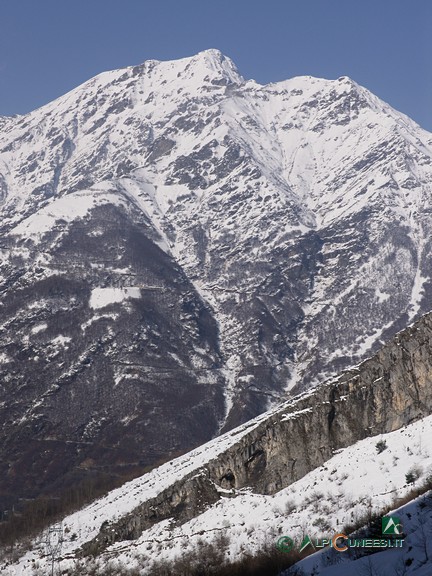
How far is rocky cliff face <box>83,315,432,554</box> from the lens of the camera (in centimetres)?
7662

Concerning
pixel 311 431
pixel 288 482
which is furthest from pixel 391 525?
pixel 311 431

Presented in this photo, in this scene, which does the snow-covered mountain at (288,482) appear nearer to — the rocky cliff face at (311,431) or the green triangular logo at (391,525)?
the rocky cliff face at (311,431)

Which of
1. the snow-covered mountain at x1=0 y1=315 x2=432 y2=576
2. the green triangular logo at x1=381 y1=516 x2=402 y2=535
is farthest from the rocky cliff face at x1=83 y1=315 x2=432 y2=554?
the green triangular logo at x1=381 y1=516 x2=402 y2=535

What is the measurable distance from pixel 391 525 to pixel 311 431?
45.4m

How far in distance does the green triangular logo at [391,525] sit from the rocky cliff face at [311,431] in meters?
38.4

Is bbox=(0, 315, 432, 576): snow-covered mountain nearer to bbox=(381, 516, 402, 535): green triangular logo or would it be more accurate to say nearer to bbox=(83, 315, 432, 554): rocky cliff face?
bbox=(83, 315, 432, 554): rocky cliff face

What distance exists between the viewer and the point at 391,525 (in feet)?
116

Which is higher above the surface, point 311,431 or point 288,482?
point 311,431

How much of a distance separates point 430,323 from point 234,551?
32390mm

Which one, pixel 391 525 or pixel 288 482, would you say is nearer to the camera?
pixel 391 525

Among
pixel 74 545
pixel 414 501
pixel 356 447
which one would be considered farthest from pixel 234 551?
pixel 74 545

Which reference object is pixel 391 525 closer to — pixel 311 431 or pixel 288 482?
pixel 288 482

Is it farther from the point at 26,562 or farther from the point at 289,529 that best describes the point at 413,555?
the point at 26,562

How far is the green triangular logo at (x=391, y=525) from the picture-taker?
34750 mm
